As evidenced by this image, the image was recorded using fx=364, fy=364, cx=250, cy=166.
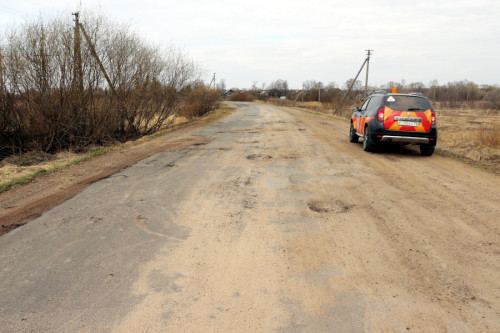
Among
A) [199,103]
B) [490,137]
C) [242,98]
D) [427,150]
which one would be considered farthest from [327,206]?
[242,98]

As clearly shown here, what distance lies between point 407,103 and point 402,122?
23.9 inches

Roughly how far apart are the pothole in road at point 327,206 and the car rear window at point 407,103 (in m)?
5.14

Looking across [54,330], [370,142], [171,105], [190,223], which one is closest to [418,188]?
[370,142]

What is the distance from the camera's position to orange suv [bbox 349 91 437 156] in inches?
369

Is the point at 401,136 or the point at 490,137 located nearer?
the point at 401,136

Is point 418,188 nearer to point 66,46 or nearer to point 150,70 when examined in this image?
point 66,46

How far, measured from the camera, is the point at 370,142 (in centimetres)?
982

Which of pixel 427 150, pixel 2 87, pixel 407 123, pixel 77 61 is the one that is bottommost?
pixel 427 150

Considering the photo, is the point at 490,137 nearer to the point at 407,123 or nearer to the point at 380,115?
the point at 407,123

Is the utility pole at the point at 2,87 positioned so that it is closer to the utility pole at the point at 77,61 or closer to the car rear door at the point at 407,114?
the utility pole at the point at 77,61

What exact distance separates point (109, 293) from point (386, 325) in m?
2.30

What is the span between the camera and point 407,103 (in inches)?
380

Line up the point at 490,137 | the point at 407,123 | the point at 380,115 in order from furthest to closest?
the point at 490,137 < the point at 380,115 < the point at 407,123

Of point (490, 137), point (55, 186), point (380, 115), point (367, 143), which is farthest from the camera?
point (490, 137)
